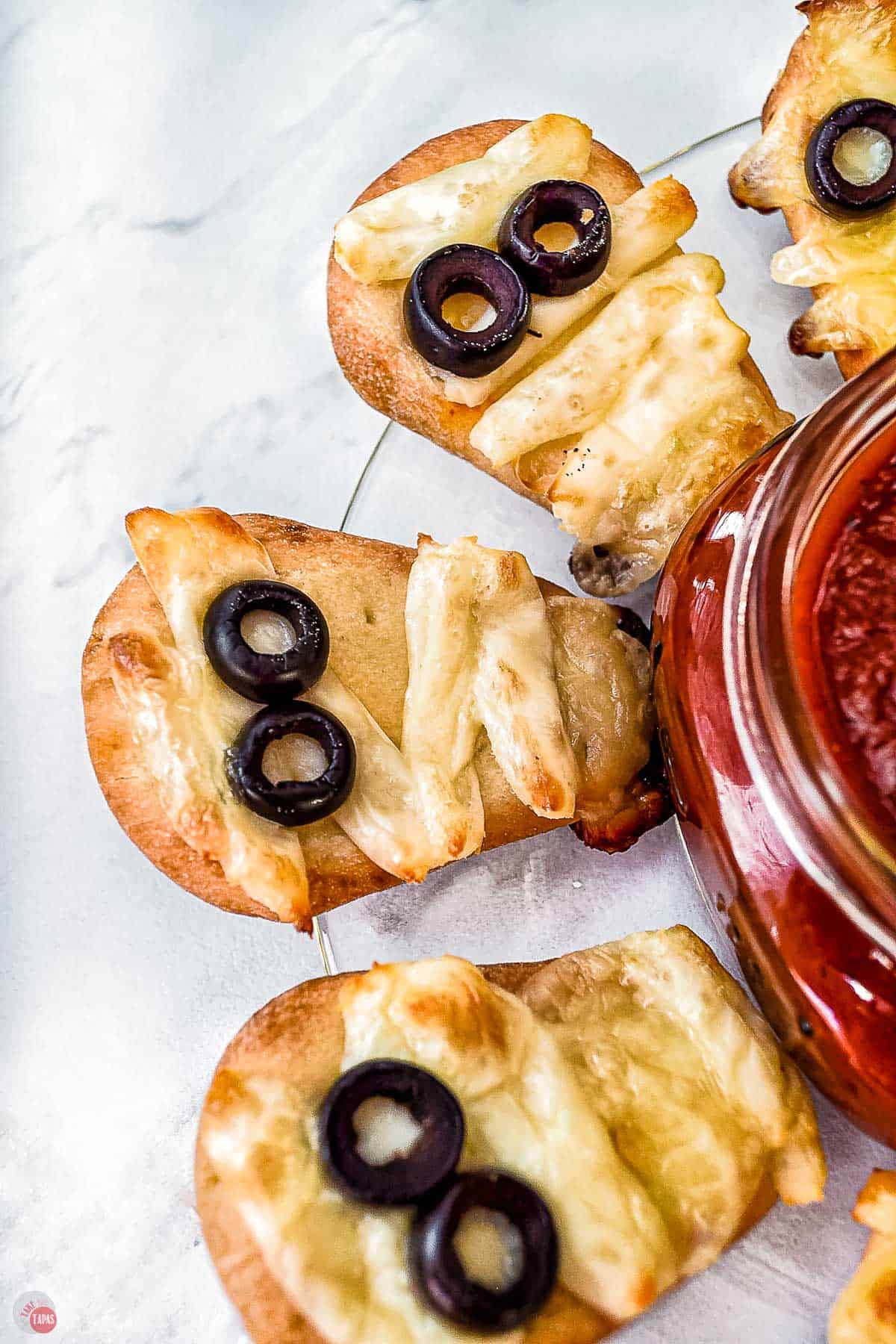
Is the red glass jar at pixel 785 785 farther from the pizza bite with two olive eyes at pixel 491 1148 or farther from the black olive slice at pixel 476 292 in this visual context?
the black olive slice at pixel 476 292

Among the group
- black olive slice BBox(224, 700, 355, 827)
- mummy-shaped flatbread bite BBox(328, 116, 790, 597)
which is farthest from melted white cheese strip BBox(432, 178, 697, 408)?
black olive slice BBox(224, 700, 355, 827)

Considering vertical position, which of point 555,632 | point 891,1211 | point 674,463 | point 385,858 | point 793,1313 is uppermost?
point 674,463

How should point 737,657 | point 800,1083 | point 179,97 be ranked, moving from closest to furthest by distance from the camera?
point 737,657 → point 800,1083 → point 179,97

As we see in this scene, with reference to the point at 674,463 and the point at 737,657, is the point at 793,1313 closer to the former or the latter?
the point at 737,657

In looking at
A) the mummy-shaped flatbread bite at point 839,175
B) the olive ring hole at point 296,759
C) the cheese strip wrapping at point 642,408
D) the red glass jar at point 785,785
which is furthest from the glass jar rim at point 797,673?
the olive ring hole at point 296,759

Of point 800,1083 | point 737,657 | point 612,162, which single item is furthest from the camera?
point 612,162

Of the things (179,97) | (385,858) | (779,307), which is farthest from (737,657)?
(179,97)

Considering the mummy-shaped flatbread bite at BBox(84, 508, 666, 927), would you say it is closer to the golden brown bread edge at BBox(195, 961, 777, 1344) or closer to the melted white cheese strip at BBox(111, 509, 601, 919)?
the melted white cheese strip at BBox(111, 509, 601, 919)
